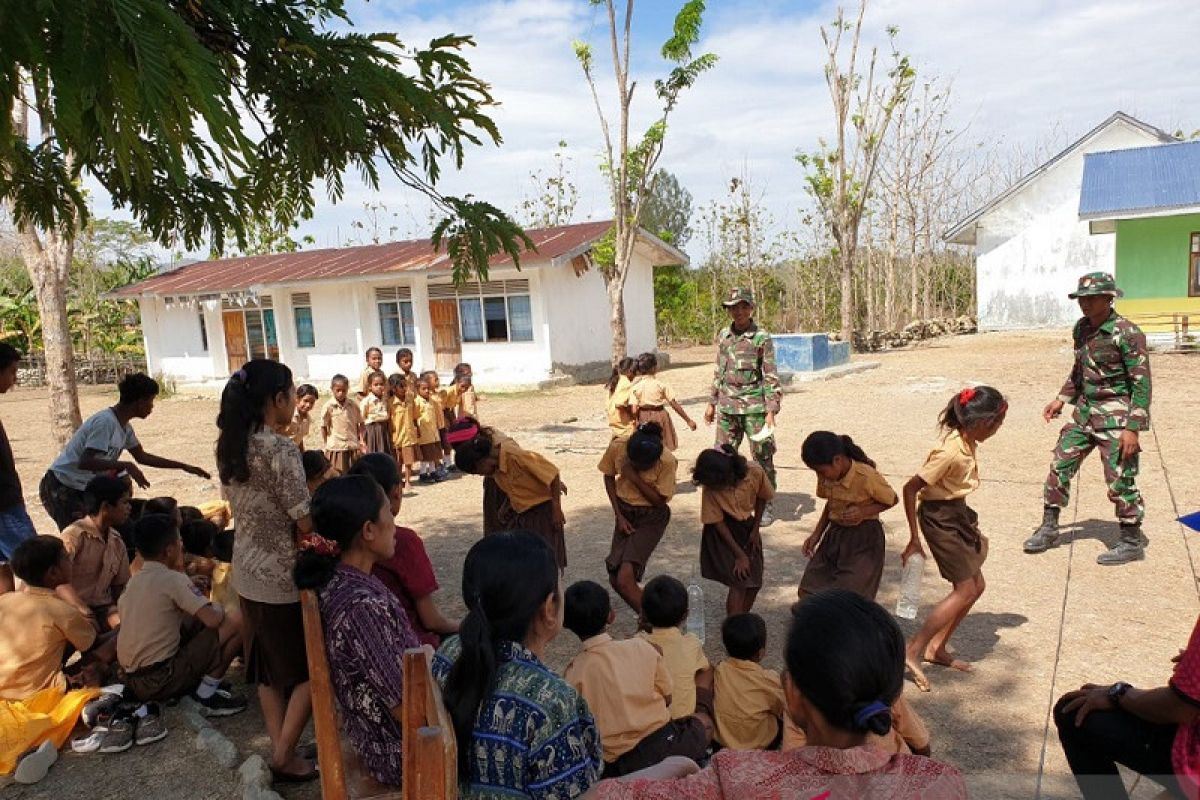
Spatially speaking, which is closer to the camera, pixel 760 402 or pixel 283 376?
pixel 283 376

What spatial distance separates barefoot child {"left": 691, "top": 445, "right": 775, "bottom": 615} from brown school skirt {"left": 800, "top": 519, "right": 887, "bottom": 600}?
36cm

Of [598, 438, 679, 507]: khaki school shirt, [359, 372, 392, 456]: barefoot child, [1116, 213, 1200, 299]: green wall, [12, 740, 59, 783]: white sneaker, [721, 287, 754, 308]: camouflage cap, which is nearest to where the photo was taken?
[12, 740, 59, 783]: white sneaker

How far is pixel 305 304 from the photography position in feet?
71.5

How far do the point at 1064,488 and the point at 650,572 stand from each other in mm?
2797

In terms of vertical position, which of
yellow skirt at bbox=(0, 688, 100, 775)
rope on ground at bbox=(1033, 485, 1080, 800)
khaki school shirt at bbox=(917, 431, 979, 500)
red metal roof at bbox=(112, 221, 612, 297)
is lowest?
rope on ground at bbox=(1033, 485, 1080, 800)

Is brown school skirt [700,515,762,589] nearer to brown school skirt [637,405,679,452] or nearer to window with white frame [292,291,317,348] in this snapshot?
brown school skirt [637,405,679,452]

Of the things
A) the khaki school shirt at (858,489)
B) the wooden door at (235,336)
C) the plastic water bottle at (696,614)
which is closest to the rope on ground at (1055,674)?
the khaki school shirt at (858,489)

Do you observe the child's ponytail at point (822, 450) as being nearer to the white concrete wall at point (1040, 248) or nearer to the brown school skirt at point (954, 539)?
the brown school skirt at point (954, 539)

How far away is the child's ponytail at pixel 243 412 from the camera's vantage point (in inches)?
118

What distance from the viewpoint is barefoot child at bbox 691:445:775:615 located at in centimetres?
420

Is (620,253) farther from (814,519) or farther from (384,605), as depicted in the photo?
(384,605)

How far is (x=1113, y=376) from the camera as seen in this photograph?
529 cm

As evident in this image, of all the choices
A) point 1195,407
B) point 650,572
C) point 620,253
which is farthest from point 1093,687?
point 620,253

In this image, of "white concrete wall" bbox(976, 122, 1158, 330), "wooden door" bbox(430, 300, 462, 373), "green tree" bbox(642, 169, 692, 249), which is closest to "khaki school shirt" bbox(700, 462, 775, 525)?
"wooden door" bbox(430, 300, 462, 373)
